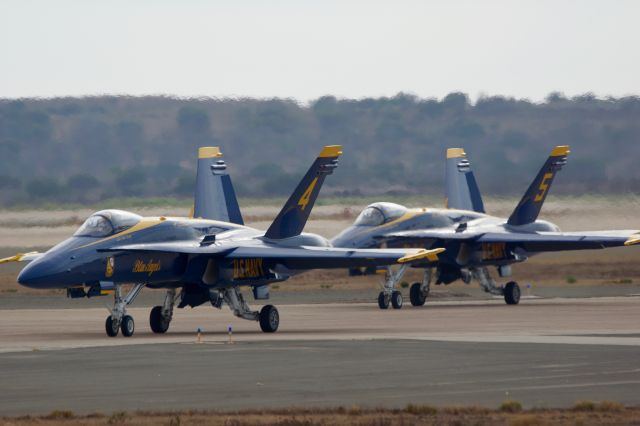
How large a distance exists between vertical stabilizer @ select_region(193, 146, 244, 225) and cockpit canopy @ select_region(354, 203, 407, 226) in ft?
13.8

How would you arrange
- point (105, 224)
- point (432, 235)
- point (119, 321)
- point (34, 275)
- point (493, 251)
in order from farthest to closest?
point (493, 251)
point (432, 235)
point (105, 224)
point (119, 321)
point (34, 275)

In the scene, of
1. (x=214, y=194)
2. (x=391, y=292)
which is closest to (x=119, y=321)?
(x=214, y=194)

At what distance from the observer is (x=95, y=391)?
1827cm

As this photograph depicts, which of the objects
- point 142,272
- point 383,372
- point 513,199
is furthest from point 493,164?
point 383,372

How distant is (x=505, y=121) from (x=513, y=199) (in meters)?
8.38

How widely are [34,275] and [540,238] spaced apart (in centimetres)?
1858

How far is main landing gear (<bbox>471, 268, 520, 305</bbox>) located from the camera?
42156mm

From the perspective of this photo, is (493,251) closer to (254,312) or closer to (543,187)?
(543,187)

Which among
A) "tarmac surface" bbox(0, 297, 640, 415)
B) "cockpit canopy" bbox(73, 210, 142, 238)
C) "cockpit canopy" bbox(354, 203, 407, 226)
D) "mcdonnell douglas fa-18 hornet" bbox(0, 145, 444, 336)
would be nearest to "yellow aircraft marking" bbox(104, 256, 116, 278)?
"mcdonnell douglas fa-18 hornet" bbox(0, 145, 444, 336)

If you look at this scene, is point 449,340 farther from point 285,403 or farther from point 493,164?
point 493,164

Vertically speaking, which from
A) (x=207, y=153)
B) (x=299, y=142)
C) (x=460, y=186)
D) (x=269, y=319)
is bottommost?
(x=269, y=319)

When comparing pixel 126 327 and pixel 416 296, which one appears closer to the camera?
pixel 126 327

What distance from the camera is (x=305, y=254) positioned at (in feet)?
99.6

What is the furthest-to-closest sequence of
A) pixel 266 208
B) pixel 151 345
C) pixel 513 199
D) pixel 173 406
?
pixel 266 208, pixel 513 199, pixel 151 345, pixel 173 406
